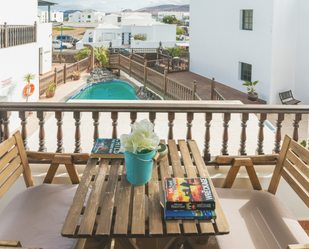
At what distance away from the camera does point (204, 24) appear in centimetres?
1628

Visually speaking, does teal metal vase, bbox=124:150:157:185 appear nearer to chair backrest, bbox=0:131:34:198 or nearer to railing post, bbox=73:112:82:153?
chair backrest, bbox=0:131:34:198

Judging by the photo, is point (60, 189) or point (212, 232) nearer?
point (212, 232)

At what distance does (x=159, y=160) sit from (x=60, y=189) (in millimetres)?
725

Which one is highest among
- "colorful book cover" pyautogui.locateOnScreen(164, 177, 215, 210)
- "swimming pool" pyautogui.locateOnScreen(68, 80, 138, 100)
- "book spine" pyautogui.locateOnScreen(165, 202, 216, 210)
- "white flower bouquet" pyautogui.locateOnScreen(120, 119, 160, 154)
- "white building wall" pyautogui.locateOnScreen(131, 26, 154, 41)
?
"white building wall" pyautogui.locateOnScreen(131, 26, 154, 41)

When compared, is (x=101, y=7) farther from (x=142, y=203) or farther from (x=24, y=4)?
(x=142, y=203)

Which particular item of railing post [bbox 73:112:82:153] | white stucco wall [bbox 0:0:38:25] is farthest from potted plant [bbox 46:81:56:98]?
railing post [bbox 73:112:82:153]

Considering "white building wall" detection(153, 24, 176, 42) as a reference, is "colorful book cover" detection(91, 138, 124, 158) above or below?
below

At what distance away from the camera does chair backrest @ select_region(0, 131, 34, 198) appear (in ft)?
6.11

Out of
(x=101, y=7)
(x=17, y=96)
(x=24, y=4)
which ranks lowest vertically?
(x=17, y=96)

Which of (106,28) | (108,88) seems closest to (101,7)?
(106,28)

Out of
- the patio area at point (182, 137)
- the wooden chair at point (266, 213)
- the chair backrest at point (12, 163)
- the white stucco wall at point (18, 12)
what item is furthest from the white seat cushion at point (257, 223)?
the white stucco wall at point (18, 12)

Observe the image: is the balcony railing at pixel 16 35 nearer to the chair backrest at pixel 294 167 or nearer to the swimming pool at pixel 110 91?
the swimming pool at pixel 110 91

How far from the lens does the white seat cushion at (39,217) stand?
5.28 ft

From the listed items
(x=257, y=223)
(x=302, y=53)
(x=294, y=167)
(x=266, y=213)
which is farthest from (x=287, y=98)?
(x=257, y=223)
